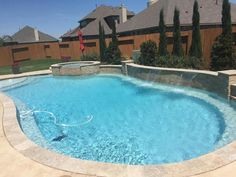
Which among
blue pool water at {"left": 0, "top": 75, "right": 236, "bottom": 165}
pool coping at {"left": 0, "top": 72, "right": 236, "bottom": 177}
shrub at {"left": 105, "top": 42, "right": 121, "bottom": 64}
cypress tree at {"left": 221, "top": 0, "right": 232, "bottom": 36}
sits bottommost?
blue pool water at {"left": 0, "top": 75, "right": 236, "bottom": 165}

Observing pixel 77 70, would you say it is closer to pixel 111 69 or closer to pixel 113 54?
pixel 111 69

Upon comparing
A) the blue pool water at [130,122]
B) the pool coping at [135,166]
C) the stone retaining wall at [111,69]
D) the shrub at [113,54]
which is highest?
the shrub at [113,54]

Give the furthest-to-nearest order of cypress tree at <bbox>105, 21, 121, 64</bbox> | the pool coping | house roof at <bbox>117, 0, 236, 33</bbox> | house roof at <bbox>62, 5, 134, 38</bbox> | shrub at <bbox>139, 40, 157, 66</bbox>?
1. house roof at <bbox>62, 5, 134, 38</bbox>
2. house roof at <bbox>117, 0, 236, 33</bbox>
3. cypress tree at <bbox>105, 21, 121, 64</bbox>
4. shrub at <bbox>139, 40, 157, 66</bbox>
5. the pool coping

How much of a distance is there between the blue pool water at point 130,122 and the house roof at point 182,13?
13209 mm

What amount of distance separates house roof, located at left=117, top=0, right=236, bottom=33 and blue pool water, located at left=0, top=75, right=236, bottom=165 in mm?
13209

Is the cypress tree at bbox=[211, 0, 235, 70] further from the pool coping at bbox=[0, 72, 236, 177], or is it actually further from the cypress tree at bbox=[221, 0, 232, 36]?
the pool coping at bbox=[0, 72, 236, 177]

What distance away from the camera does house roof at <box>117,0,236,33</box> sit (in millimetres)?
24859

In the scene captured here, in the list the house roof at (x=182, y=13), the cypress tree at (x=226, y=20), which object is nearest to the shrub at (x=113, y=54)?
the house roof at (x=182, y=13)

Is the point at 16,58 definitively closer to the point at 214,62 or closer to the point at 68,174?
the point at 214,62

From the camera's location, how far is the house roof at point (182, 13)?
24.9 meters

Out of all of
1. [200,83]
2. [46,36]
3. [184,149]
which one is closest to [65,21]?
[46,36]

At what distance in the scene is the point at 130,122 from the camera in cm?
886

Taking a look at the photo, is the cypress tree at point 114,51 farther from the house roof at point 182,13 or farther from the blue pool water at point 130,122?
the blue pool water at point 130,122

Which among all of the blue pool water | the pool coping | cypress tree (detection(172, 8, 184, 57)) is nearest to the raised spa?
the blue pool water
